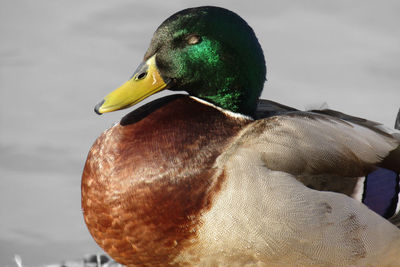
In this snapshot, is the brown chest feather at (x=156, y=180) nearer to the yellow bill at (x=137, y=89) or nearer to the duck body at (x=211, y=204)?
the duck body at (x=211, y=204)

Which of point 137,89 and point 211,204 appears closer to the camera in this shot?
point 211,204

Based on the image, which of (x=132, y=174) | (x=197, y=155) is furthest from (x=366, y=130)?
(x=132, y=174)

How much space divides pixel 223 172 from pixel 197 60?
0.65 m

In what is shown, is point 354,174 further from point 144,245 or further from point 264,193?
point 144,245

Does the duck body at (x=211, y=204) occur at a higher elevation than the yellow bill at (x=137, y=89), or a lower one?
lower

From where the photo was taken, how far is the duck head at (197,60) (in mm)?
4172

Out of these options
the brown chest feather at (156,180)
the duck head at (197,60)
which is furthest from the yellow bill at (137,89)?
the brown chest feather at (156,180)

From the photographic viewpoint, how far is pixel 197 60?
13.7 ft

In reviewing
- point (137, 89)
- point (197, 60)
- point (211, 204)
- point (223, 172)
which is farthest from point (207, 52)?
point (211, 204)

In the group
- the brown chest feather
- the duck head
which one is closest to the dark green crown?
the duck head

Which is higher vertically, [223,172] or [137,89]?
[137,89]

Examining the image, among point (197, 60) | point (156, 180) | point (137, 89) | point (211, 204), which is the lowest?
point (211, 204)

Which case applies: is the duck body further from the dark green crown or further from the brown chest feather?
the dark green crown

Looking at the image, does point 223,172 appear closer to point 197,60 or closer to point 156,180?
point 156,180
